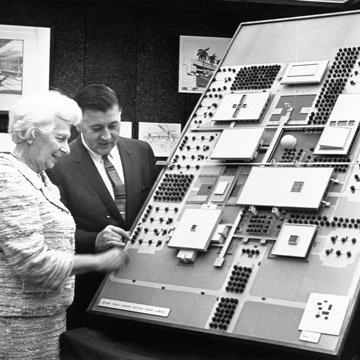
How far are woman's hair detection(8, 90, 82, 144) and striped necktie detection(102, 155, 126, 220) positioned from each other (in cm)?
78

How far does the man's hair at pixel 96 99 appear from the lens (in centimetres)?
327

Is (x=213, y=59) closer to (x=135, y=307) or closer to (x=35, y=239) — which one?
(x=135, y=307)

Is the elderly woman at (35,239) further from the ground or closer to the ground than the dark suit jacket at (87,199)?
closer to the ground

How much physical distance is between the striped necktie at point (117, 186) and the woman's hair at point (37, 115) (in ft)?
2.55

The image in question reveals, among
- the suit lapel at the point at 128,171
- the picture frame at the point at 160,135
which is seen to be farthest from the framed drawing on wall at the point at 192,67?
the suit lapel at the point at 128,171

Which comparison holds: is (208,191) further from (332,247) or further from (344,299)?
(344,299)

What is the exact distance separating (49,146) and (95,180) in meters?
0.73

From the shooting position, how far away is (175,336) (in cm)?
286

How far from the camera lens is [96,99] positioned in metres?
3.26

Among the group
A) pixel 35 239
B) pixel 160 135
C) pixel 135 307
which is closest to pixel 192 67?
pixel 160 135

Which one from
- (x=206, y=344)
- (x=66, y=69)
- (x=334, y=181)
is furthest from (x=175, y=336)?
(x=66, y=69)

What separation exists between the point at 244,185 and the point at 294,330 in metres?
0.74

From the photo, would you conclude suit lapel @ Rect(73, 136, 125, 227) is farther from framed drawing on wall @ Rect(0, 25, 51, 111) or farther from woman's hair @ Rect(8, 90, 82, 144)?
framed drawing on wall @ Rect(0, 25, 51, 111)

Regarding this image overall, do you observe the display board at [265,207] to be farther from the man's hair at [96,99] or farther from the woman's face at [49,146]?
the woman's face at [49,146]
